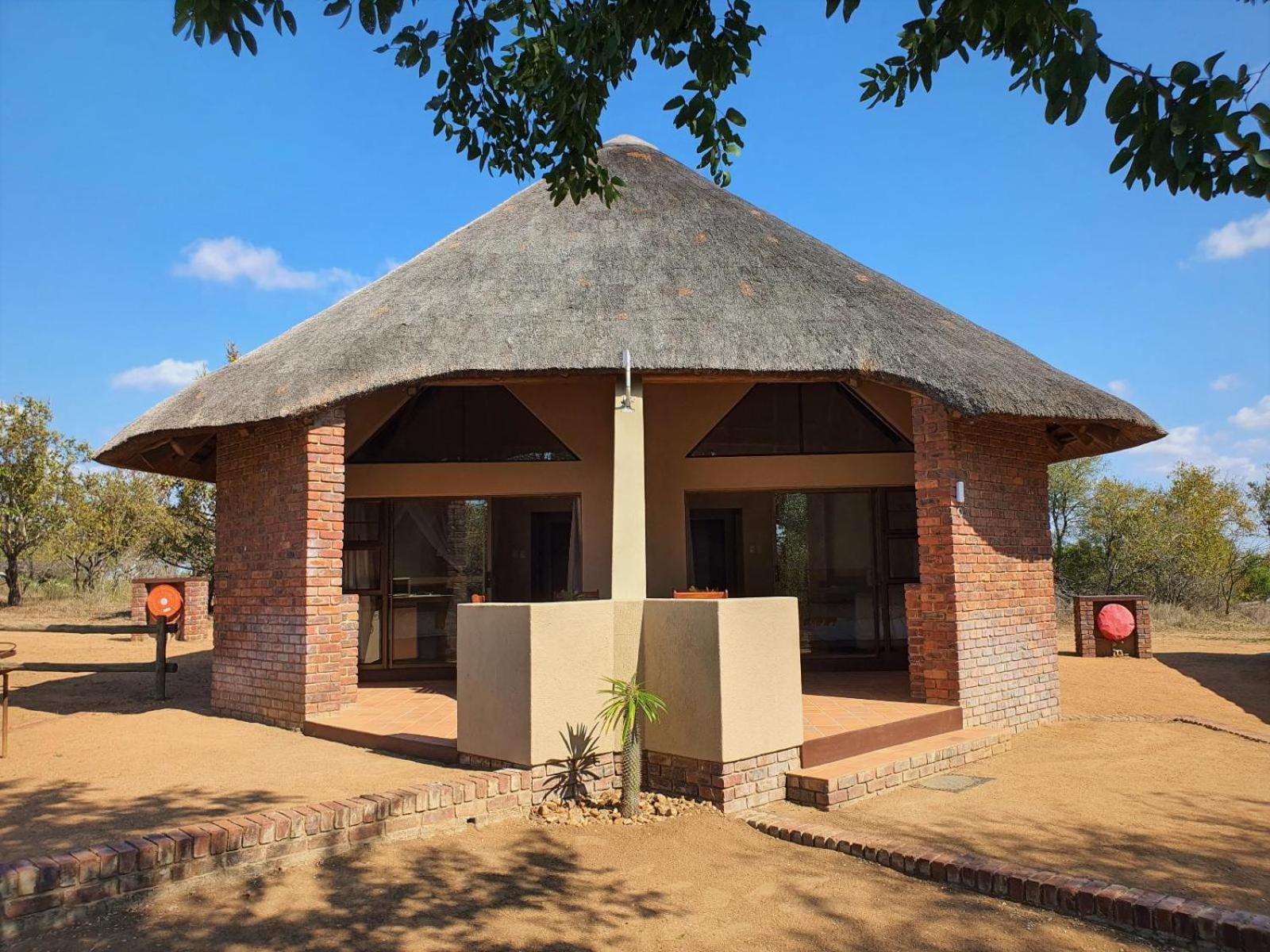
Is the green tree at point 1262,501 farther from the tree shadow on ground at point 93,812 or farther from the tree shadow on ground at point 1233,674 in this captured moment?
the tree shadow on ground at point 93,812

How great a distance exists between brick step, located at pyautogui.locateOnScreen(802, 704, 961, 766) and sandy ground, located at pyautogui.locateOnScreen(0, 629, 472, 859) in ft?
8.24

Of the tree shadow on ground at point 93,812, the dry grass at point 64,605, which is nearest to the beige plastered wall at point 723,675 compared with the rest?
the tree shadow on ground at point 93,812

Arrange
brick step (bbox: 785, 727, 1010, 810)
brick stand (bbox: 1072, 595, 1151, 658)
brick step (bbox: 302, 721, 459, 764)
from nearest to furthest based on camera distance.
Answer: brick step (bbox: 785, 727, 1010, 810), brick step (bbox: 302, 721, 459, 764), brick stand (bbox: 1072, 595, 1151, 658)

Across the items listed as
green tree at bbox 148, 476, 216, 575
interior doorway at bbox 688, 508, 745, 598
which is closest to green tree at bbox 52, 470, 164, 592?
green tree at bbox 148, 476, 216, 575

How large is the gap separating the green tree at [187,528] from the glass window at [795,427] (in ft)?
A: 52.1

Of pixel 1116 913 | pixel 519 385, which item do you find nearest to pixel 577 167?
pixel 1116 913

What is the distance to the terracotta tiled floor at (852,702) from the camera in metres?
7.09

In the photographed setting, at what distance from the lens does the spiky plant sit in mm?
5941

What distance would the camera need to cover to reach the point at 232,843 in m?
4.39

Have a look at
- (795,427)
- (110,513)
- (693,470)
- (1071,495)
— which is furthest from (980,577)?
(110,513)

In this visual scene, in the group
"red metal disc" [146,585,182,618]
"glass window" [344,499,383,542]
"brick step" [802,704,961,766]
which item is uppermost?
"glass window" [344,499,383,542]

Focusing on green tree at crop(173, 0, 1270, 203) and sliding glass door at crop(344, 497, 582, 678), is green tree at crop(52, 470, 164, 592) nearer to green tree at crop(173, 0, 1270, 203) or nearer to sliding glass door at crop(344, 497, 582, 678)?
sliding glass door at crop(344, 497, 582, 678)

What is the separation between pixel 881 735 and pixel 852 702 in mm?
1158

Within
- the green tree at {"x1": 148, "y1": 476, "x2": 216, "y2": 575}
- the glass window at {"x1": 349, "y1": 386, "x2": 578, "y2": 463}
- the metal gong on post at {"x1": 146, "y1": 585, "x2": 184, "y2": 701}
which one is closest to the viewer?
the metal gong on post at {"x1": 146, "y1": 585, "x2": 184, "y2": 701}
